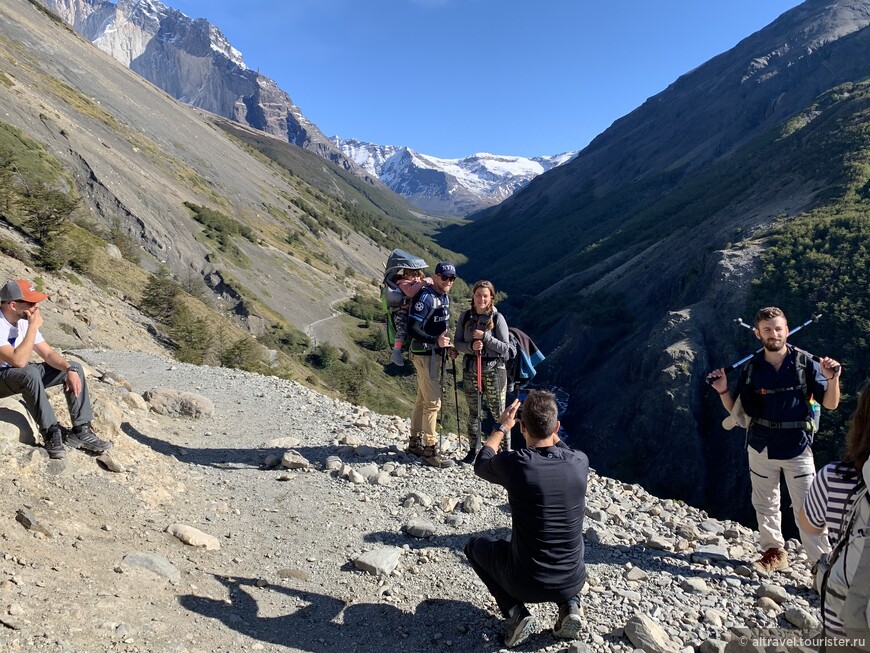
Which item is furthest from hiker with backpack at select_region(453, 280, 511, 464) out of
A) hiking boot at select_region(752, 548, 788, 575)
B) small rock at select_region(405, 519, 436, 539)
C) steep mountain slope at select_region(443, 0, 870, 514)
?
steep mountain slope at select_region(443, 0, 870, 514)

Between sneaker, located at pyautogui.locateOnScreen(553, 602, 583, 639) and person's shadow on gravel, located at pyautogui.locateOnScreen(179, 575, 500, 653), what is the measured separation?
54 centimetres

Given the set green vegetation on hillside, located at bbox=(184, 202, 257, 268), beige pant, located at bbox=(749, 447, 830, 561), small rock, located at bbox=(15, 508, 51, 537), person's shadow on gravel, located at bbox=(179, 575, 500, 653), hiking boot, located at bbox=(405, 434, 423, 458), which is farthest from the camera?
green vegetation on hillside, located at bbox=(184, 202, 257, 268)

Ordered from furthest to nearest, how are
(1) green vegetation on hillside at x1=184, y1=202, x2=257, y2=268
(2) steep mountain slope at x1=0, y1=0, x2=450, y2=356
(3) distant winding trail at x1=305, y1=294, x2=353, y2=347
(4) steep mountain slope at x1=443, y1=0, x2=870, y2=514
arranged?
(1) green vegetation on hillside at x1=184, y1=202, x2=257, y2=268
(3) distant winding trail at x1=305, y1=294, x2=353, y2=347
(2) steep mountain slope at x1=0, y1=0, x2=450, y2=356
(4) steep mountain slope at x1=443, y1=0, x2=870, y2=514

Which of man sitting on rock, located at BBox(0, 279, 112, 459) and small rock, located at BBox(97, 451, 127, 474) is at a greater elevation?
man sitting on rock, located at BBox(0, 279, 112, 459)

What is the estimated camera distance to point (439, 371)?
25.3 ft

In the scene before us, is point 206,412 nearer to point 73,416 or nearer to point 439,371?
point 73,416

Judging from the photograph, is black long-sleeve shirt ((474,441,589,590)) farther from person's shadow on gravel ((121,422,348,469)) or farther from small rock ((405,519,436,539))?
person's shadow on gravel ((121,422,348,469))

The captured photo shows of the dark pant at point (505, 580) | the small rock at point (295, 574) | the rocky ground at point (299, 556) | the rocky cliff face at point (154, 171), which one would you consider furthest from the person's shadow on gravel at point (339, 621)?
the rocky cliff face at point (154, 171)

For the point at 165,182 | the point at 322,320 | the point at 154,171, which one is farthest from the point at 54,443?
the point at 154,171

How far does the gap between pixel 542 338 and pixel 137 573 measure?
5230 centimetres

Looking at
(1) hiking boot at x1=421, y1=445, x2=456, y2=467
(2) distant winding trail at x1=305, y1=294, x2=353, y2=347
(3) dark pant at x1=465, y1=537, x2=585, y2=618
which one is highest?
(3) dark pant at x1=465, y1=537, x2=585, y2=618

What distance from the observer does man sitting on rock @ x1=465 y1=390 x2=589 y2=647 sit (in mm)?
3857

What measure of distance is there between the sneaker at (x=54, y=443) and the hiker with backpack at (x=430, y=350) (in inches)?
168

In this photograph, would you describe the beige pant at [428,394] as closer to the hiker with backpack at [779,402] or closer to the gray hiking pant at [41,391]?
the hiker with backpack at [779,402]
